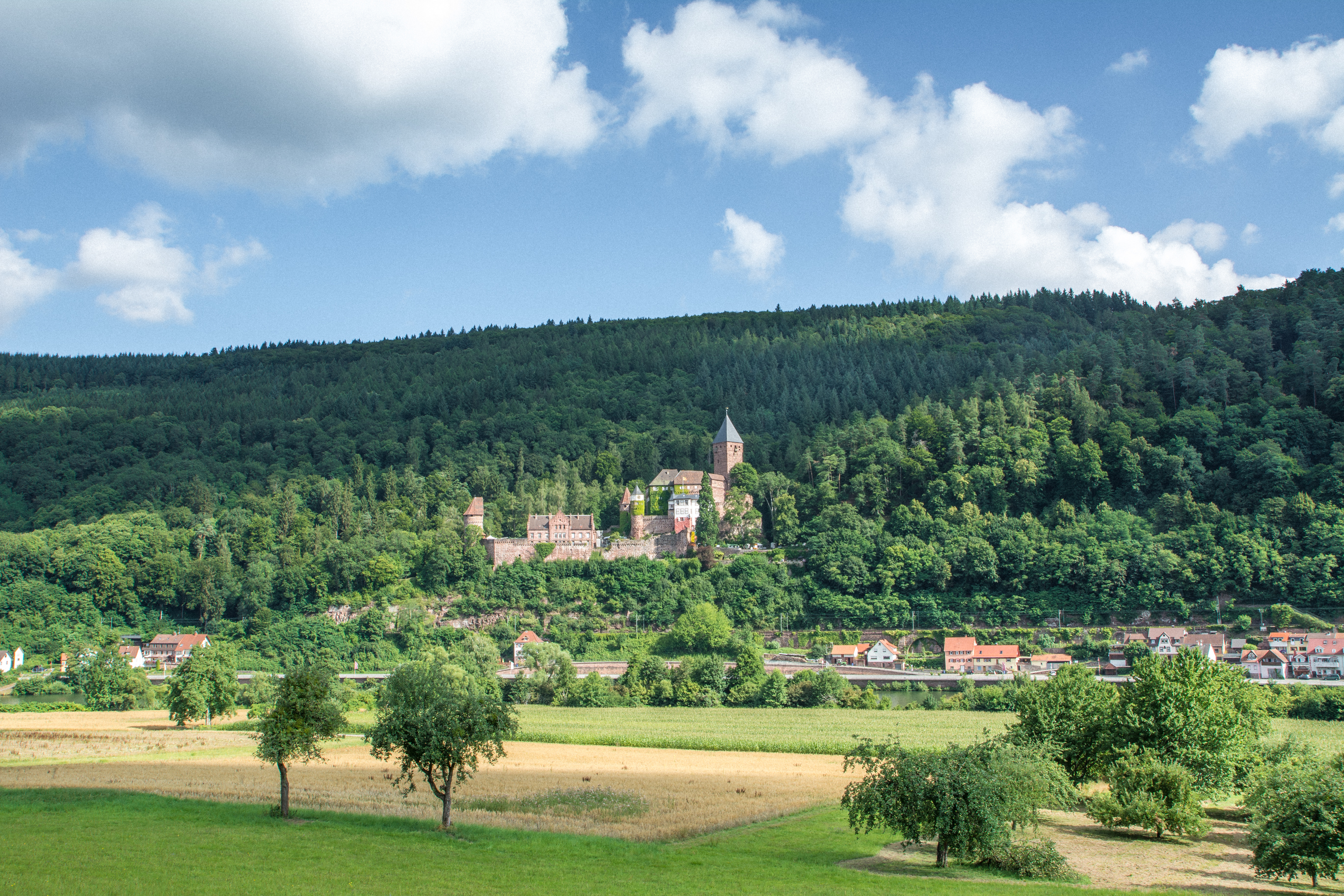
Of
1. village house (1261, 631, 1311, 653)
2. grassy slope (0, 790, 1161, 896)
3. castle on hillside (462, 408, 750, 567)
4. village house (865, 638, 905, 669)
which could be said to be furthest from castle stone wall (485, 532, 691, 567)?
grassy slope (0, 790, 1161, 896)

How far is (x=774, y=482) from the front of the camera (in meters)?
110

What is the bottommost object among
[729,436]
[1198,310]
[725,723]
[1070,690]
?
[725,723]

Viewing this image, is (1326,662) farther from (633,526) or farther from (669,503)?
(633,526)

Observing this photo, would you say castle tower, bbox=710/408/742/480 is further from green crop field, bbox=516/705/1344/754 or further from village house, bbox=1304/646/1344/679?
village house, bbox=1304/646/1344/679

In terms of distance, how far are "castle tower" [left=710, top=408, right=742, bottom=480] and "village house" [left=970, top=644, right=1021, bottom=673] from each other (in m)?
45.5

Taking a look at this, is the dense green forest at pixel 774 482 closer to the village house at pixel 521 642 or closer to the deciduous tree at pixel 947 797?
the village house at pixel 521 642

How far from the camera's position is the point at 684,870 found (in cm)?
2333

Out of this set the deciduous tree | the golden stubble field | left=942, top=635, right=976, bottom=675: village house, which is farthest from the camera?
left=942, top=635, right=976, bottom=675: village house

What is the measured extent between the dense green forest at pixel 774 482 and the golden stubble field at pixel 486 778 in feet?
126

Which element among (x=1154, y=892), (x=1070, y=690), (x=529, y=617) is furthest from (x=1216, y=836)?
(x=529, y=617)

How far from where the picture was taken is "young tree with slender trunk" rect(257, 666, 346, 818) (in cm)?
2973

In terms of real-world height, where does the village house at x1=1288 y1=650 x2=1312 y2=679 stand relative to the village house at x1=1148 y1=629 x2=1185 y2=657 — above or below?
below

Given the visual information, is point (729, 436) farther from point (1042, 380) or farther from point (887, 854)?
point (887, 854)

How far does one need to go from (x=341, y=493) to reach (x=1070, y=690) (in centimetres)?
9403
